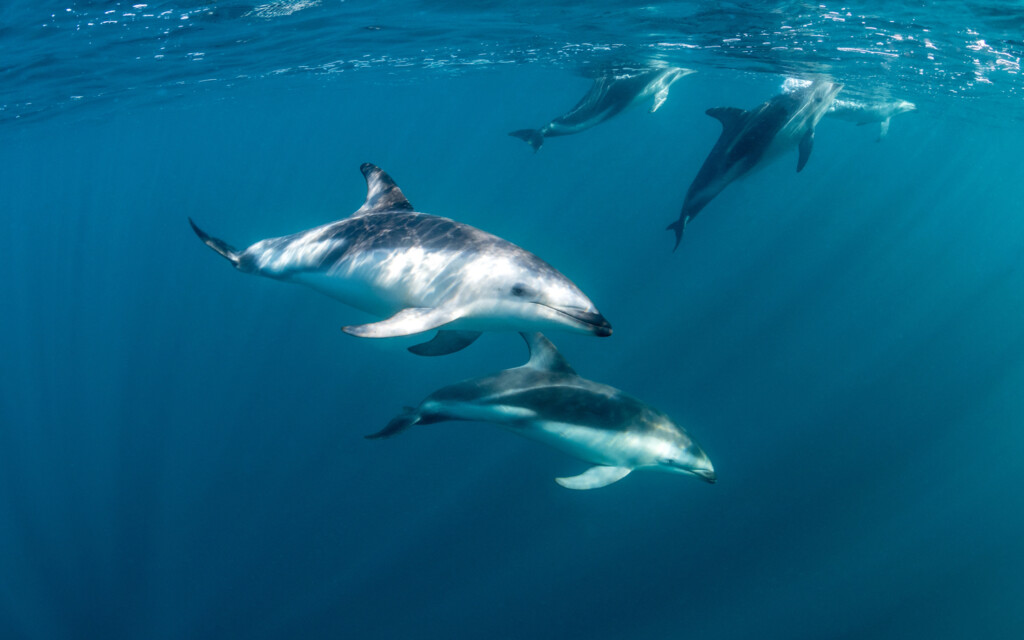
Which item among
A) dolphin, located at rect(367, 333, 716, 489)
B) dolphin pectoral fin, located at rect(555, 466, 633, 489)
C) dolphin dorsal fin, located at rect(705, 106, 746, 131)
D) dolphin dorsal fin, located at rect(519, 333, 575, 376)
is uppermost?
dolphin dorsal fin, located at rect(705, 106, 746, 131)

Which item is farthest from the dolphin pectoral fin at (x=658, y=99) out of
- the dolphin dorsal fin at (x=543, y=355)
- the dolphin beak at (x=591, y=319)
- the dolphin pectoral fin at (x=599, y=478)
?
the dolphin beak at (x=591, y=319)

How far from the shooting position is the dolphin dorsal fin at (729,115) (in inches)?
427

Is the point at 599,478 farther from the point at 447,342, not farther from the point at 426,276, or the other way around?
the point at 426,276

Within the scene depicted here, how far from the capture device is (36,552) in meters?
13.5

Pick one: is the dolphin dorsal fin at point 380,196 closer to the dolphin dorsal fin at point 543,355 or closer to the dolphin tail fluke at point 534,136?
the dolphin dorsal fin at point 543,355

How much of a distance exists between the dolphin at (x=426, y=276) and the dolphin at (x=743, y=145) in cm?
551

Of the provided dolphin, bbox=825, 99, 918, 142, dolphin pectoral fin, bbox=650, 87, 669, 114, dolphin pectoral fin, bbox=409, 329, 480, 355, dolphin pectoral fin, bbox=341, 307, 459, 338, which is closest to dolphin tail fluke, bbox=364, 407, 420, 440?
dolphin pectoral fin, bbox=409, 329, 480, 355

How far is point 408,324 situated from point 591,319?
1.65 metres

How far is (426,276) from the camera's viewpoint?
568 cm

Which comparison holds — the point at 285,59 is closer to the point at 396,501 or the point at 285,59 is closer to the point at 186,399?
the point at 186,399

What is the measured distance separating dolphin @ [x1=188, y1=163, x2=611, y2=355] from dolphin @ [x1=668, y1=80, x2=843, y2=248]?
5.51 meters

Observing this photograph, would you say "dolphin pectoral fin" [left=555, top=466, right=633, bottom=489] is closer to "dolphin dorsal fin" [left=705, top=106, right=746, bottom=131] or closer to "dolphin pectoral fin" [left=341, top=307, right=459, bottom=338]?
"dolphin pectoral fin" [left=341, top=307, right=459, bottom=338]

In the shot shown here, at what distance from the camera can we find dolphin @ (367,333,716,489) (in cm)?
652

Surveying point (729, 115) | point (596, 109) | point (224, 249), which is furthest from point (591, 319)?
point (596, 109)
